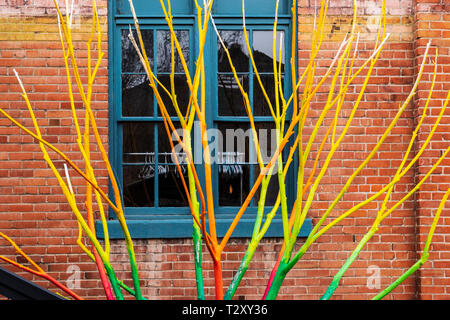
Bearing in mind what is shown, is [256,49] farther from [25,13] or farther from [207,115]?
[25,13]

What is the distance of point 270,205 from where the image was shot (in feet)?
14.5

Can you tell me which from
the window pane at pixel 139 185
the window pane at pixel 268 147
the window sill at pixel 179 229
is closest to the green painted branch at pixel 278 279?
the window sill at pixel 179 229

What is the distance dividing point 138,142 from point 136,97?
0.45m

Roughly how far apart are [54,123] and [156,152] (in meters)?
1.00

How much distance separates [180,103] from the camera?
436 centimetres

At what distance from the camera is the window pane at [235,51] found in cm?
438

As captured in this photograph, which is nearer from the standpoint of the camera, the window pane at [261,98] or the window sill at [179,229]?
Answer: the window sill at [179,229]

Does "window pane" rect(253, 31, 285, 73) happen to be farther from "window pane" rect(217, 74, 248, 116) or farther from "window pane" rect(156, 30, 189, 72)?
"window pane" rect(156, 30, 189, 72)

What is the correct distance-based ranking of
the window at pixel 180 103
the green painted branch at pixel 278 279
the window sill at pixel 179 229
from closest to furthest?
the green painted branch at pixel 278 279
the window sill at pixel 179 229
the window at pixel 180 103

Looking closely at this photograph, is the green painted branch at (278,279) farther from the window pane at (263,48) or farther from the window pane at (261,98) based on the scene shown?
the window pane at (263,48)

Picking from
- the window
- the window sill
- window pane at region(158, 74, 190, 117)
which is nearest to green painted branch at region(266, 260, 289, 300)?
the window sill

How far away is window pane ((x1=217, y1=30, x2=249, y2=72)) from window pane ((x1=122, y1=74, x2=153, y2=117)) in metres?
0.77

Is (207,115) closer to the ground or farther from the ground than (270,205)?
farther from the ground
